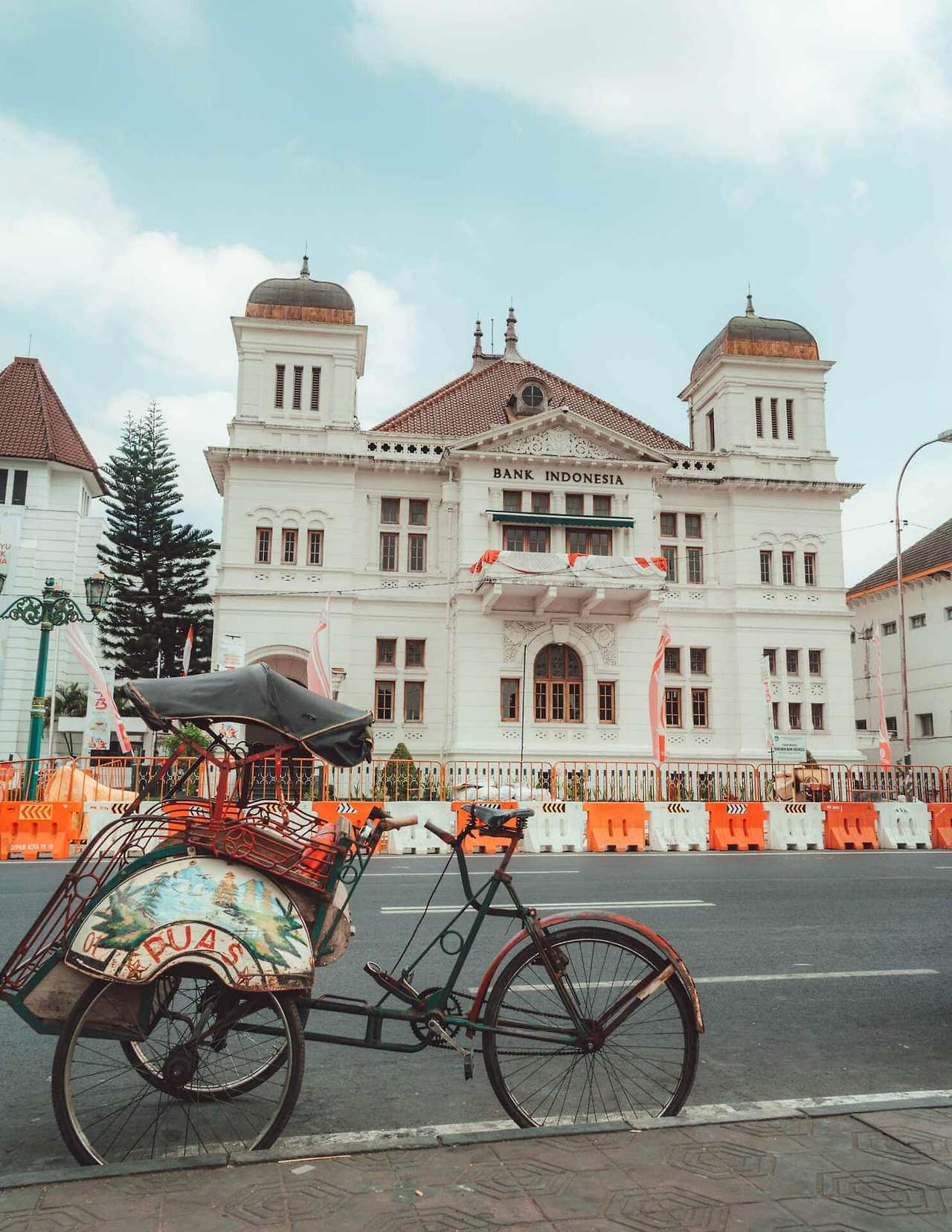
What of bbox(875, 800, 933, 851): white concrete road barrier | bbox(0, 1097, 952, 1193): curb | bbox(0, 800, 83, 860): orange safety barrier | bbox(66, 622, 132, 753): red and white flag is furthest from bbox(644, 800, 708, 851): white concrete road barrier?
bbox(0, 1097, 952, 1193): curb

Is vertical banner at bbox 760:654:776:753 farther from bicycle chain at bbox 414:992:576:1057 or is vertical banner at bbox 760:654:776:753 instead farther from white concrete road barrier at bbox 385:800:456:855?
bicycle chain at bbox 414:992:576:1057

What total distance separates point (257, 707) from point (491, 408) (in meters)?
Answer: 36.5

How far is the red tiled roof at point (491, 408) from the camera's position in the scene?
125ft

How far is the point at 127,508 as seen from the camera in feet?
152

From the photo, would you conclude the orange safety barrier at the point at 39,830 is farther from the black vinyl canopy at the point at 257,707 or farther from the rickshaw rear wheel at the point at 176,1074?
the black vinyl canopy at the point at 257,707

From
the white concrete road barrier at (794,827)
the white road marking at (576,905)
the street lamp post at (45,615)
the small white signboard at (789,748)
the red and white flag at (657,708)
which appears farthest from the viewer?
the red and white flag at (657,708)

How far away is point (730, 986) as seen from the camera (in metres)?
6.59

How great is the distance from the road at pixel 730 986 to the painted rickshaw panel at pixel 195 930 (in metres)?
0.85

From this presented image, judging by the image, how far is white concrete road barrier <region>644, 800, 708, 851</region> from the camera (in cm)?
1845

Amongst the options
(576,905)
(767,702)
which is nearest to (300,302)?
(767,702)

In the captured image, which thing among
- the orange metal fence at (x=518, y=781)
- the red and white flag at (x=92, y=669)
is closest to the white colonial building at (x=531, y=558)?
the orange metal fence at (x=518, y=781)

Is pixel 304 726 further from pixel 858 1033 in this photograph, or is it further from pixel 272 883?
pixel 858 1033

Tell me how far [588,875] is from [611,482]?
2320cm

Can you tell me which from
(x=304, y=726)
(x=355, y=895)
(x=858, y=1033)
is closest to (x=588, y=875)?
(x=355, y=895)
